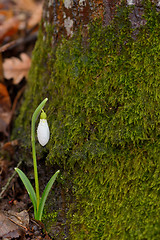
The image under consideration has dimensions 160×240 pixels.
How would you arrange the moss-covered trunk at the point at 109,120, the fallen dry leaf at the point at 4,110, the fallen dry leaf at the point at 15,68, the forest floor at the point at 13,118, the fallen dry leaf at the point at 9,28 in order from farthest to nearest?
1. the fallen dry leaf at the point at 9,28
2. the fallen dry leaf at the point at 15,68
3. the fallen dry leaf at the point at 4,110
4. the forest floor at the point at 13,118
5. the moss-covered trunk at the point at 109,120

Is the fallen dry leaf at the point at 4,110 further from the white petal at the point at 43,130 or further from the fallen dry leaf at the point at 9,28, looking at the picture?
the white petal at the point at 43,130

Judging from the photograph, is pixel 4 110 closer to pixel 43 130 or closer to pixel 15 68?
pixel 15 68

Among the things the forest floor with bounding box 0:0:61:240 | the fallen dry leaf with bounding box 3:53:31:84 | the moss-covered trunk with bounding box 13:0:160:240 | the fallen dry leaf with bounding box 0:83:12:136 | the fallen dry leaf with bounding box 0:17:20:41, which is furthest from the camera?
the fallen dry leaf with bounding box 0:17:20:41

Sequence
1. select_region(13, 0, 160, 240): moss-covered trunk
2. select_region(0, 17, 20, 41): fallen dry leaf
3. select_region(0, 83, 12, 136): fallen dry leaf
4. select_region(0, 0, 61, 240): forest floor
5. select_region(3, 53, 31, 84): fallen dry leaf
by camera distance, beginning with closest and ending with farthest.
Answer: select_region(13, 0, 160, 240): moss-covered trunk → select_region(0, 0, 61, 240): forest floor → select_region(0, 83, 12, 136): fallen dry leaf → select_region(3, 53, 31, 84): fallen dry leaf → select_region(0, 17, 20, 41): fallen dry leaf

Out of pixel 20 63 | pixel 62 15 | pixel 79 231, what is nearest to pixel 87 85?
pixel 62 15

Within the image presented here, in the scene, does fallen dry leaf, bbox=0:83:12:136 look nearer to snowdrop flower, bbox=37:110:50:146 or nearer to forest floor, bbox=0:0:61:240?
forest floor, bbox=0:0:61:240

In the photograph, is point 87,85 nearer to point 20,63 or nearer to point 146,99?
point 146,99

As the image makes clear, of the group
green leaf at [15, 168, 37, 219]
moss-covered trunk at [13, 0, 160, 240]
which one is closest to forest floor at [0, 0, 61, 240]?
green leaf at [15, 168, 37, 219]

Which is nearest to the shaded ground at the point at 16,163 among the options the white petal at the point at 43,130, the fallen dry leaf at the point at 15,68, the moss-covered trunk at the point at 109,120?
the fallen dry leaf at the point at 15,68

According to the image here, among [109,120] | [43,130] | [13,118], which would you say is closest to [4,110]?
[13,118]
